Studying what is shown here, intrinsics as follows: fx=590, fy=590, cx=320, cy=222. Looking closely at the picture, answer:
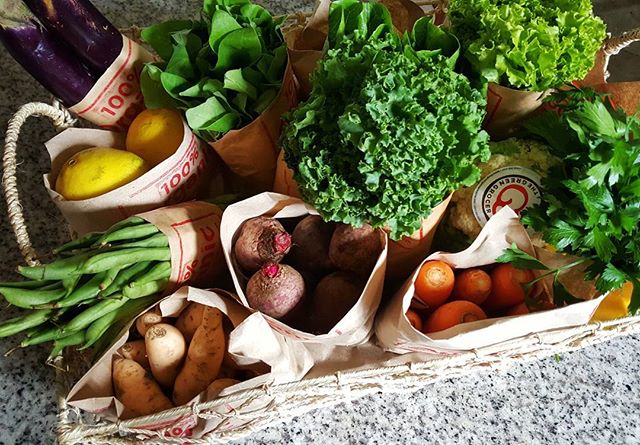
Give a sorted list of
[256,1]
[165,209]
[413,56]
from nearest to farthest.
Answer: [413,56]
[165,209]
[256,1]

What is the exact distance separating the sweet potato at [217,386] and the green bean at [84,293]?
19 centimetres

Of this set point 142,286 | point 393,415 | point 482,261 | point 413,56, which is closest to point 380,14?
point 413,56

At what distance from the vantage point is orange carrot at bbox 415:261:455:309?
80cm

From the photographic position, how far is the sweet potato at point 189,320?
32.6 inches

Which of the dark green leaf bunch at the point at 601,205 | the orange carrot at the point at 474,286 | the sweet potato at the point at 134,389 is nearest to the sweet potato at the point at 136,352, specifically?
the sweet potato at the point at 134,389

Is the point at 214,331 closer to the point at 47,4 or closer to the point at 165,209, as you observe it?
the point at 165,209

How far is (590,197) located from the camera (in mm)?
758

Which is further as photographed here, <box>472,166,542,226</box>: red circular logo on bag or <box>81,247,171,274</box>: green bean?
<box>472,166,542,226</box>: red circular logo on bag

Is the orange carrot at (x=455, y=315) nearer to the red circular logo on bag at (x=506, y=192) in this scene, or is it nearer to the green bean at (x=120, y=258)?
the red circular logo on bag at (x=506, y=192)

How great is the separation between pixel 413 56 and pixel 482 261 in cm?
30

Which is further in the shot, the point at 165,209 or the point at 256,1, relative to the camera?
the point at 256,1

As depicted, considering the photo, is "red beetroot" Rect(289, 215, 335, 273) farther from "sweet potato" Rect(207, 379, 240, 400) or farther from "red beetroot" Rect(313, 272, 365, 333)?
"sweet potato" Rect(207, 379, 240, 400)

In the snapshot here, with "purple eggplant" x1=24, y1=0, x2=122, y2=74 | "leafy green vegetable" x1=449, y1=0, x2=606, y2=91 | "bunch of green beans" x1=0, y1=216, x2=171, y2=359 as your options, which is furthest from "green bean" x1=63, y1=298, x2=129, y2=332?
"leafy green vegetable" x1=449, y1=0, x2=606, y2=91

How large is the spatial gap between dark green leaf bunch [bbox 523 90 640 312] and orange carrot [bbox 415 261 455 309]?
13 centimetres
